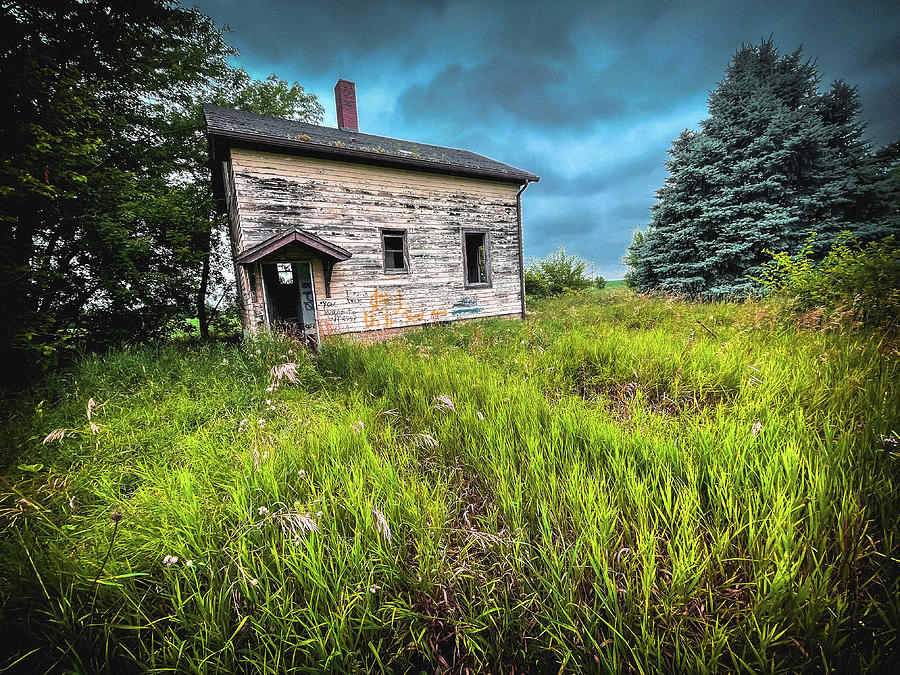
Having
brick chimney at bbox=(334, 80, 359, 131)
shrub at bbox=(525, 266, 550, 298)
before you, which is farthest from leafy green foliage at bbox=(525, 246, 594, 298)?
brick chimney at bbox=(334, 80, 359, 131)

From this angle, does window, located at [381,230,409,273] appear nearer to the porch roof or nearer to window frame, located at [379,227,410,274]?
window frame, located at [379,227,410,274]

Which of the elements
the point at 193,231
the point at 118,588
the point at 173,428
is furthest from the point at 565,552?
the point at 193,231

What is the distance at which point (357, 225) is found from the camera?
30.6 feet

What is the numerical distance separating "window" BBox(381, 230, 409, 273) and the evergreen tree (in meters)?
10.1

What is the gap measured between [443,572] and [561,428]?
3.71 ft

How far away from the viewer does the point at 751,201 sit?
10875 mm

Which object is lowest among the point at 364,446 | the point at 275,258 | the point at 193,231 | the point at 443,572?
the point at 443,572

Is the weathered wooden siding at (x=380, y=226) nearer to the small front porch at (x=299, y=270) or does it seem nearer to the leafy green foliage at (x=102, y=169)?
the small front porch at (x=299, y=270)

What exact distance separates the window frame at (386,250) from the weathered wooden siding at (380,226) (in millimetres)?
102

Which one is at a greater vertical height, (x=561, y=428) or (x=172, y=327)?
(x=172, y=327)

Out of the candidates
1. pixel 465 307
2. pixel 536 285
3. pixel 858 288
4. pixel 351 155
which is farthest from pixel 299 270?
pixel 536 285

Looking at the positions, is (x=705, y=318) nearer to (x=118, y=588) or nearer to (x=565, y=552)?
(x=565, y=552)

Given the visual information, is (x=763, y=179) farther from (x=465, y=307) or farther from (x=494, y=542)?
(x=494, y=542)

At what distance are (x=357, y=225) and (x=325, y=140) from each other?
9.79 feet
